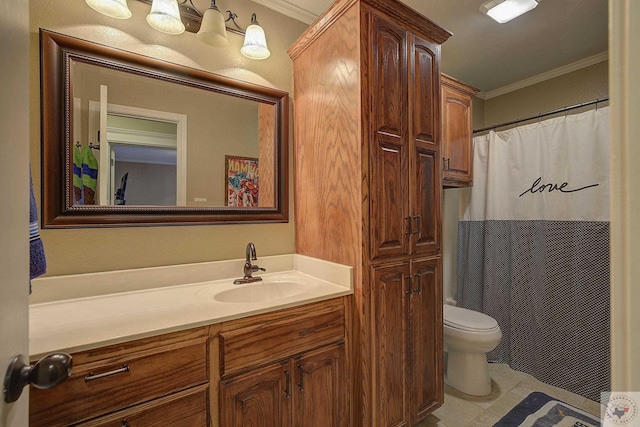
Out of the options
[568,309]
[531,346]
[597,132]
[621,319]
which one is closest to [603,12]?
[597,132]

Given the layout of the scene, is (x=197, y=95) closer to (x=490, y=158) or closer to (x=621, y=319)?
(x=621, y=319)

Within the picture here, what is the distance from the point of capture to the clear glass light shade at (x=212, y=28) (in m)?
1.46

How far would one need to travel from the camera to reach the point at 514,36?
7.00ft

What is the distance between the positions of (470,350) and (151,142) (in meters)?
2.35

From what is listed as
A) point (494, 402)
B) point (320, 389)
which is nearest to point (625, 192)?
point (320, 389)

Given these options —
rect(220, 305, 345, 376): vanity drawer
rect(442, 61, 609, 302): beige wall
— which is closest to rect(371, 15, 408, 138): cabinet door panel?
rect(220, 305, 345, 376): vanity drawer

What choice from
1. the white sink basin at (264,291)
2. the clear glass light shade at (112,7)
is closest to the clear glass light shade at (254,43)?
the clear glass light shade at (112,7)

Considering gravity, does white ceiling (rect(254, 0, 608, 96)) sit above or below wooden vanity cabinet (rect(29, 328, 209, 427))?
above

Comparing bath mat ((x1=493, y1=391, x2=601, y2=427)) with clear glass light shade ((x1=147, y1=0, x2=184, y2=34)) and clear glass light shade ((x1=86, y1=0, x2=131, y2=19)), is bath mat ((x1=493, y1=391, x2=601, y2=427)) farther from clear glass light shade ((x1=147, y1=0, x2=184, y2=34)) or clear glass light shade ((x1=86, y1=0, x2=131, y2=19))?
clear glass light shade ((x1=86, y1=0, x2=131, y2=19))

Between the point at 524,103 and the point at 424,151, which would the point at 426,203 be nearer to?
the point at 424,151

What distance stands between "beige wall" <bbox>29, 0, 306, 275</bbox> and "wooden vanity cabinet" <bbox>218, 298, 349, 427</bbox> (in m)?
0.62

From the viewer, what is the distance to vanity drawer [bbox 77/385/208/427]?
877mm

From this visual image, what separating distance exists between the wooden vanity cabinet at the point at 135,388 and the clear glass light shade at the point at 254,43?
147 cm

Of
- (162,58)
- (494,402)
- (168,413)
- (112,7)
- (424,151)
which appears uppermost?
(112,7)
